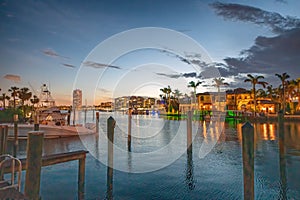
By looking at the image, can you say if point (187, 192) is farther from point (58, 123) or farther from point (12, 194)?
point (58, 123)

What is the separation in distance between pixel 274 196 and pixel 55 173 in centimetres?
974

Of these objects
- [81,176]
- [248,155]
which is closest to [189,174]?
[81,176]

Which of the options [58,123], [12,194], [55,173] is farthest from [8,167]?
[58,123]

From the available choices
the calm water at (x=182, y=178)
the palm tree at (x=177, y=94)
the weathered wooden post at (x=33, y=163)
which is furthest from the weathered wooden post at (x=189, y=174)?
the palm tree at (x=177, y=94)

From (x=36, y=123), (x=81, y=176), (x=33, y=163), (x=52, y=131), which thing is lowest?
(x=81, y=176)

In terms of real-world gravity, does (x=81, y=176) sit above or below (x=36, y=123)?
below

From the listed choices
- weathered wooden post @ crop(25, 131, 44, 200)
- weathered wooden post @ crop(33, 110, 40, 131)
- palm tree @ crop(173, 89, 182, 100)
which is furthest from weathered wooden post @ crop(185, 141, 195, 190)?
palm tree @ crop(173, 89, 182, 100)

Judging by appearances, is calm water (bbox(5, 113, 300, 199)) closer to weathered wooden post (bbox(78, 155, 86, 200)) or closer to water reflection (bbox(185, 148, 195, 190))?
water reflection (bbox(185, 148, 195, 190))

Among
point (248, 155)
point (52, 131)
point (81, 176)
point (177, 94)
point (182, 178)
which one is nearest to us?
point (248, 155)

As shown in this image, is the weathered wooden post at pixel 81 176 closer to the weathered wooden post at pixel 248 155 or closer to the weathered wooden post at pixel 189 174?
the weathered wooden post at pixel 189 174

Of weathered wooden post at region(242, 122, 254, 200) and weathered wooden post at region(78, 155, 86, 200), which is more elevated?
weathered wooden post at region(242, 122, 254, 200)

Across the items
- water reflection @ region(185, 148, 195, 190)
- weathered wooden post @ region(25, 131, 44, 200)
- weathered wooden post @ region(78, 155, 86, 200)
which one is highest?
weathered wooden post @ region(25, 131, 44, 200)

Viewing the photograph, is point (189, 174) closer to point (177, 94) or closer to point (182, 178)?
point (182, 178)

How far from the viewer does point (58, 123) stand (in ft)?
85.8
